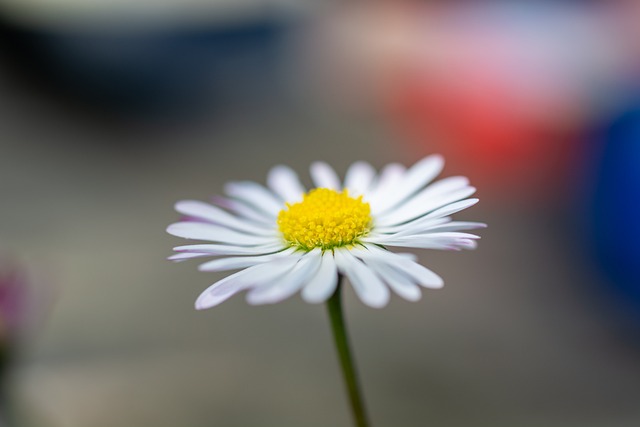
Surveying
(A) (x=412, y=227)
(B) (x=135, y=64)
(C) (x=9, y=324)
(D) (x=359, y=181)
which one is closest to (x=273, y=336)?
(C) (x=9, y=324)

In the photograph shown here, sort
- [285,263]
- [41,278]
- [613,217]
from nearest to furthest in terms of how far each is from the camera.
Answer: [285,263] → [41,278] → [613,217]

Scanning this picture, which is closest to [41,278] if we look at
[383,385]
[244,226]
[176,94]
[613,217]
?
[244,226]

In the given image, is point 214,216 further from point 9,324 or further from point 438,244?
point 9,324

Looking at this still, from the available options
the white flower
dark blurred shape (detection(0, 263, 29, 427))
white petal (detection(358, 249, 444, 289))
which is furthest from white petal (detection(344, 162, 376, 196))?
dark blurred shape (detection(0, 263, 29, 427))

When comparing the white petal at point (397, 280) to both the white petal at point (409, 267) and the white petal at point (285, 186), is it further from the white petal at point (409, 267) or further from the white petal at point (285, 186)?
the white petal at point (285, 186)

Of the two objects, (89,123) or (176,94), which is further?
(176,94)

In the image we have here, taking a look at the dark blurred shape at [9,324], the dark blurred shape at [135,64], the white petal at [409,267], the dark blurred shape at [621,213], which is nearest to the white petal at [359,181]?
the white petal at [409,267]

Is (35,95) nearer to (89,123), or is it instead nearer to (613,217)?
(89,123)
